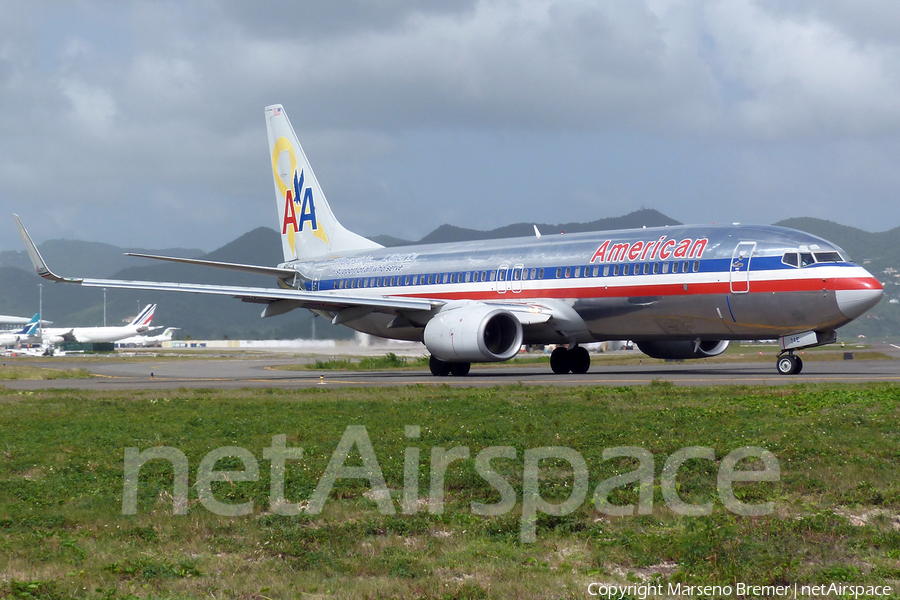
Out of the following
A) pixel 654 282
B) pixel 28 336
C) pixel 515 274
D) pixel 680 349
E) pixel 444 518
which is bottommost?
pixel 444 518

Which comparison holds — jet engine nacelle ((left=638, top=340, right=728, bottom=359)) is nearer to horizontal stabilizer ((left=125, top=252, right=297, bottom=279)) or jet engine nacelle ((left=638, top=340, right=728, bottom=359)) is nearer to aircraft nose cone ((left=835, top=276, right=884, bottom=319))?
aircraft nose cone ((left=835, top=276, right=884, bottom=319))

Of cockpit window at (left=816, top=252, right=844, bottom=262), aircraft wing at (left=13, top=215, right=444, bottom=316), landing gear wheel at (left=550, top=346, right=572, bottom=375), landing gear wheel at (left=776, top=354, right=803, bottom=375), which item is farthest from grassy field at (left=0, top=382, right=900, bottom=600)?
landing gear wheel at (left=550, top=346, right=572, bottom=375)

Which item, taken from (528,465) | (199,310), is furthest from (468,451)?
(199,310)

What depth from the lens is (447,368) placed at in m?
29.5

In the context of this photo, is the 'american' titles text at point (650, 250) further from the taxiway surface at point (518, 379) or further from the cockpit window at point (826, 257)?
the taxiway surface at point (518, 379)

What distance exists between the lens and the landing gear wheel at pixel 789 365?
24.7 meters

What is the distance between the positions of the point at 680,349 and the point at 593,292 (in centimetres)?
536

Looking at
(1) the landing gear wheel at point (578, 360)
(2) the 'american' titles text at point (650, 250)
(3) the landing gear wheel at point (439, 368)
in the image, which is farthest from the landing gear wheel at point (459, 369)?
(2) the 'american' titles text at point (650, 250)

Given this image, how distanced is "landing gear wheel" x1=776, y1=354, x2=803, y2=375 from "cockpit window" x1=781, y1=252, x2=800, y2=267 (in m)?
2.89

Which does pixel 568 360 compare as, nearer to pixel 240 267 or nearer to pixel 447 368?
pixel 447 368

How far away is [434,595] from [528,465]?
3966 mm

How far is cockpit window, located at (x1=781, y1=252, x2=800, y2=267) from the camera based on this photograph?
2345 centimetres

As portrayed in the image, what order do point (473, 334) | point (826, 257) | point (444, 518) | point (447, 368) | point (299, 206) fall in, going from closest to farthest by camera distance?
point (444, 518) → point (826, 257) → point (473, 334) → point (447, 368) → point (299, 206)

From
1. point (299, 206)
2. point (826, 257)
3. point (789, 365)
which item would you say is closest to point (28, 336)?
point (299, 206)
